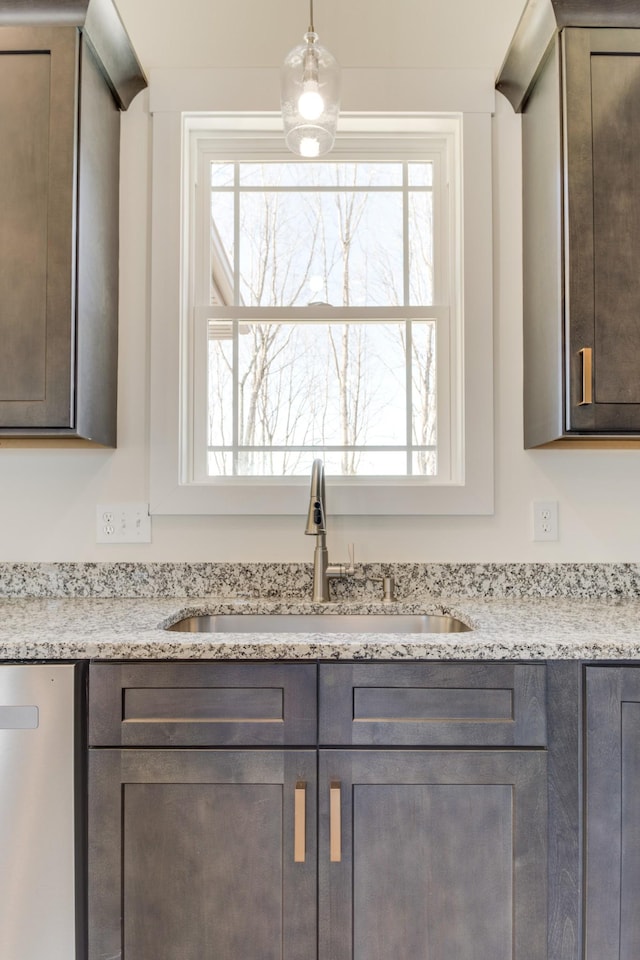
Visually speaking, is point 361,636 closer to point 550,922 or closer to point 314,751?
point 314,751

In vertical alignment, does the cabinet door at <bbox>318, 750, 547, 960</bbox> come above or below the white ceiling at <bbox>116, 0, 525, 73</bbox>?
below

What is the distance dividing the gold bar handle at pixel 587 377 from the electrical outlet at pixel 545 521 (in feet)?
1.39

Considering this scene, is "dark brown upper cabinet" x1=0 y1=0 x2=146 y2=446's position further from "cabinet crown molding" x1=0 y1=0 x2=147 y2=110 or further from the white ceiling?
the white ceiling

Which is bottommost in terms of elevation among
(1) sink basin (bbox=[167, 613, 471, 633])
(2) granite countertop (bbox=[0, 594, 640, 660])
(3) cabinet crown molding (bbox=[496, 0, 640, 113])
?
(1) sink basin (bbox=[167, 613, 471, 633])

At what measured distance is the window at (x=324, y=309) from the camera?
200 centimetres

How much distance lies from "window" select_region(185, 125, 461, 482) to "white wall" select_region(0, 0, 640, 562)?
6.6 inches

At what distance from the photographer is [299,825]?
1219 millimetres

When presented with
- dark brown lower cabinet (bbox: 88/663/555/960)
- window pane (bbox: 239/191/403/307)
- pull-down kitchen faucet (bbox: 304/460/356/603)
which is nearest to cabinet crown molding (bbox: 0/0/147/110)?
window pane (bbox: 239/191/403/307)

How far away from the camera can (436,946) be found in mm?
1224

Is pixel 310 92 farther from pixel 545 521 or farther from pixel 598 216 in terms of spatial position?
pixel 545 521

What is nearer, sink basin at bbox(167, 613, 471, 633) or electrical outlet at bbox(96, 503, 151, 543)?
sink basin at bbox(167, 613, 471, 633)

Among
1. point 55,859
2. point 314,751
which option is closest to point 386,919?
point 314,751

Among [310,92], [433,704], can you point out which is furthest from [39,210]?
[433,704]

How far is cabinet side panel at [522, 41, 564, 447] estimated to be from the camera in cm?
160
